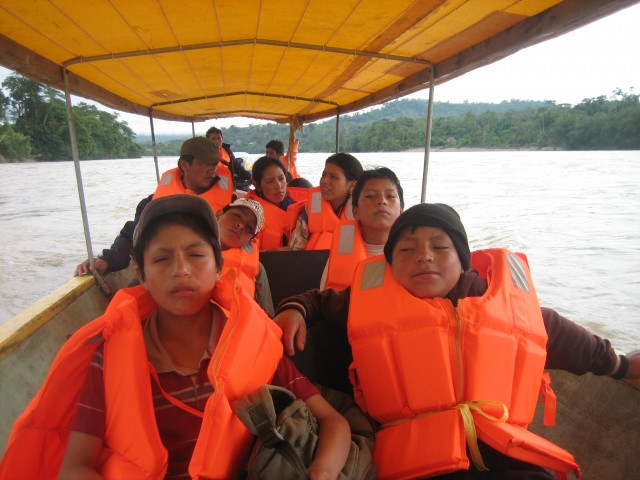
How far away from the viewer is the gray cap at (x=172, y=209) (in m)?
1.15

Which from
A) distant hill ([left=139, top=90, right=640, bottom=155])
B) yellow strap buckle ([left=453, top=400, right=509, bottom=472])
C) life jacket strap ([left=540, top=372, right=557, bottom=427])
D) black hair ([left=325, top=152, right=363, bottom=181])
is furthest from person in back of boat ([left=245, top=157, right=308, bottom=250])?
distant hill ([left=139, top=90, right=640, bottom=155])

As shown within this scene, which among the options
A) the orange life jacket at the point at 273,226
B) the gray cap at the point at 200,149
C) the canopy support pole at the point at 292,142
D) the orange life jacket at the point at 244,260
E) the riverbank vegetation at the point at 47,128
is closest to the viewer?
the orange life jacket at the point at 244,260

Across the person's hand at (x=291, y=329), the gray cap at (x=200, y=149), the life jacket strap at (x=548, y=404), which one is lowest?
the life jacket strap at (x=548, y=404)

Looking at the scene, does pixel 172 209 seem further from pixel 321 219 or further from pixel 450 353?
pixel 321 219

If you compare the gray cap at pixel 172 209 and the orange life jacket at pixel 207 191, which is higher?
the gray cap at pixel 172 209

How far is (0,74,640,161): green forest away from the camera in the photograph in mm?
9820

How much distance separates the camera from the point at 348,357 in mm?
1570

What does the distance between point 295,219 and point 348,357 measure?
6.03ft

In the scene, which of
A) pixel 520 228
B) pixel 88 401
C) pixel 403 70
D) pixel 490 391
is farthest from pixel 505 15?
pixel 520 228

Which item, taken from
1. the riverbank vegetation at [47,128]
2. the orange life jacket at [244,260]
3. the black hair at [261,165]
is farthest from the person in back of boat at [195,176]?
the riverbank vegetation at [47,128]

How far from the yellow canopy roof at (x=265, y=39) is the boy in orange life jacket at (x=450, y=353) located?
1.05 meters

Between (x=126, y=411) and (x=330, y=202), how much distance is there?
2223mm

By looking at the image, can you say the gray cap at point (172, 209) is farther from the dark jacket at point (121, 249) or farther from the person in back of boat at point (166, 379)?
the dark jacket at point (121, 249)

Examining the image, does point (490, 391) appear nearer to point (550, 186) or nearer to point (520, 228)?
point (520, 228)
